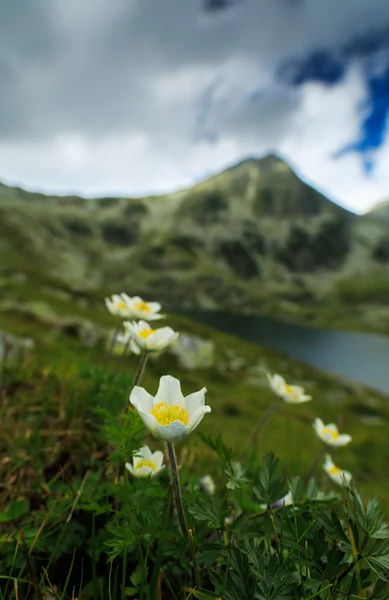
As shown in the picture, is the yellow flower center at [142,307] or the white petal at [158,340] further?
the yellow flower center at [142,307]

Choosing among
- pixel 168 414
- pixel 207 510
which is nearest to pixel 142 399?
pixel 168 414

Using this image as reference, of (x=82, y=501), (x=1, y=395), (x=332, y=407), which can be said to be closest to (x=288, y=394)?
(x=82, y=501)

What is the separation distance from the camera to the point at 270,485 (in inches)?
75.2

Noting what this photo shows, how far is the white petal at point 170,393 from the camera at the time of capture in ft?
6.14

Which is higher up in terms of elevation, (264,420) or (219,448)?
(219,448)

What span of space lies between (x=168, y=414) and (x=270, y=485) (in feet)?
2.28

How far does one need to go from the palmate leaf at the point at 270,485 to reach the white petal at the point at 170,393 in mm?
597

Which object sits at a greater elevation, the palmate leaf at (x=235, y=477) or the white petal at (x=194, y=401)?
the white petal at (x=194, y=401)

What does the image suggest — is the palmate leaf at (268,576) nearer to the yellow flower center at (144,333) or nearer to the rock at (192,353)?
the yellow flower center at (144,333)

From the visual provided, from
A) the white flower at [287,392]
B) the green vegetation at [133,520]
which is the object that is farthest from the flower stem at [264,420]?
the green vegetation at [133,520]

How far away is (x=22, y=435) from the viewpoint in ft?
10.7

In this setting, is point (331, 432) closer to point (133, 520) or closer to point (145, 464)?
point (145, 464)

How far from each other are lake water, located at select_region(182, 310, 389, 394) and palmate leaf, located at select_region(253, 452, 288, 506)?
8987cm

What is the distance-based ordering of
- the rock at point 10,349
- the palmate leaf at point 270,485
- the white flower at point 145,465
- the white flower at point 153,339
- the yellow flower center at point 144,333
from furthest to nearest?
the rock at point 10,349 < the yellow flower center at point 144,333 < the white flower at point 153,339 < the white flower at point 145,465 < the palmate leaf at point 270,485
